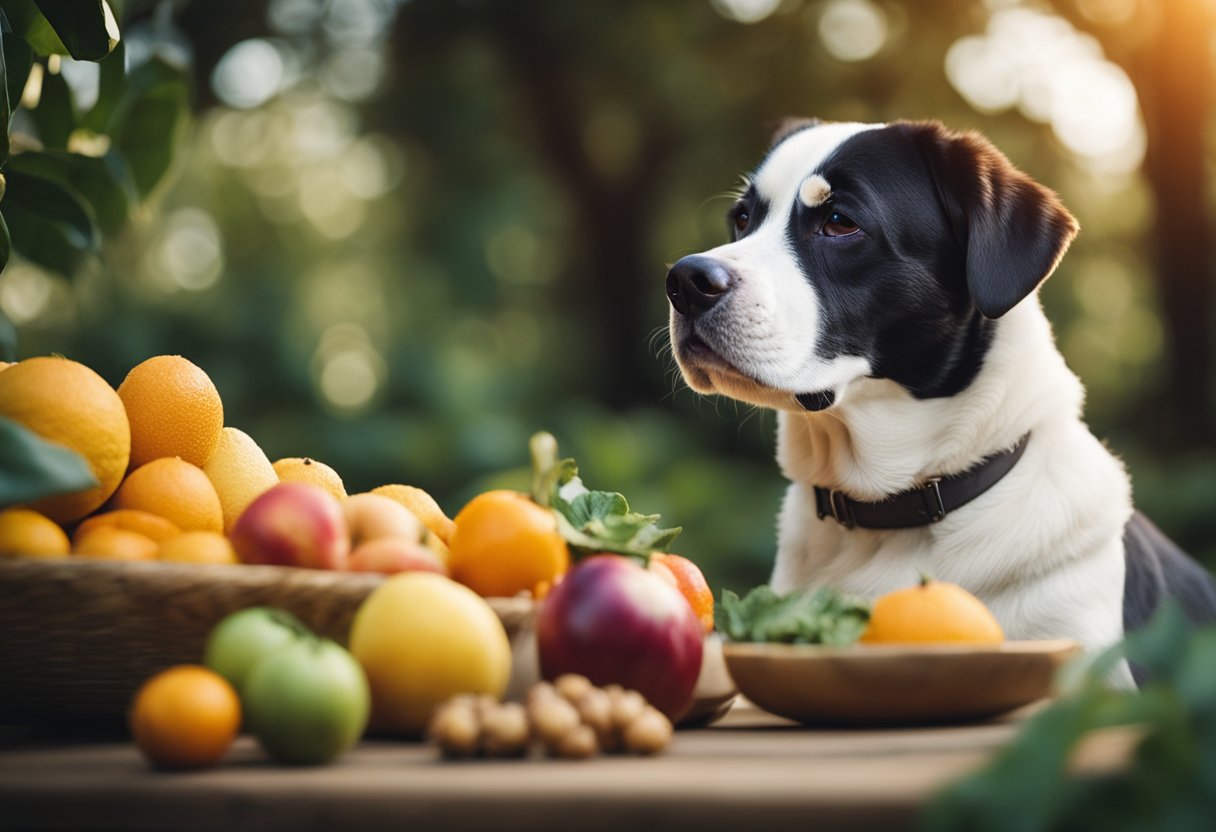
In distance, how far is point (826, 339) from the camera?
245cm

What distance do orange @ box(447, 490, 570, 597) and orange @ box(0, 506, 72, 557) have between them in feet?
1.40

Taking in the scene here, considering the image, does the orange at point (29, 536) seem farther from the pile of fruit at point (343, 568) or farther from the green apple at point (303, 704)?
the green apple at point (303, 704)

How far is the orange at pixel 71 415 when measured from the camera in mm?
1330

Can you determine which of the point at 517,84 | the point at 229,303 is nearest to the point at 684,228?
the point at 517,84

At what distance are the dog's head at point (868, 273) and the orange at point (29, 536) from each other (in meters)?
1.44

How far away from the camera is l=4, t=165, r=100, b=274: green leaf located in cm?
205

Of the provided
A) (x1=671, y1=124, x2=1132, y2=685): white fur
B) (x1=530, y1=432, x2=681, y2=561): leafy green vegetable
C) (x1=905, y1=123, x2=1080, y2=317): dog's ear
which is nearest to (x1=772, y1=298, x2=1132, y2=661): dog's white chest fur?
(x1=671, y1=124, x2=1132, y2=685): white fur

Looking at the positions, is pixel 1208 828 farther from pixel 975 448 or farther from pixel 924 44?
pixel 924 44

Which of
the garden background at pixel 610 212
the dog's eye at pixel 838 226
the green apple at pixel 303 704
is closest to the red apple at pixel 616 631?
the green apple at pixel 303 704

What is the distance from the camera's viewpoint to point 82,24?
1602 millimetres

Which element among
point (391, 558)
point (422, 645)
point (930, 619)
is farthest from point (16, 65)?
point (930, 619)

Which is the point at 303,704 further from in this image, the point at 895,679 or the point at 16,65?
the point at 16,65

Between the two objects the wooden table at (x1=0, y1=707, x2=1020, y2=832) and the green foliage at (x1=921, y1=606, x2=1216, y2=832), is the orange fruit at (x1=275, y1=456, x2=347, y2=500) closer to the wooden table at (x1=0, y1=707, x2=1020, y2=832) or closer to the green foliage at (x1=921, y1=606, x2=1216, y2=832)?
the wooden table at (x1=0, y1=707, x2=1020, y2=832)

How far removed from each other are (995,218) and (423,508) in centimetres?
138
